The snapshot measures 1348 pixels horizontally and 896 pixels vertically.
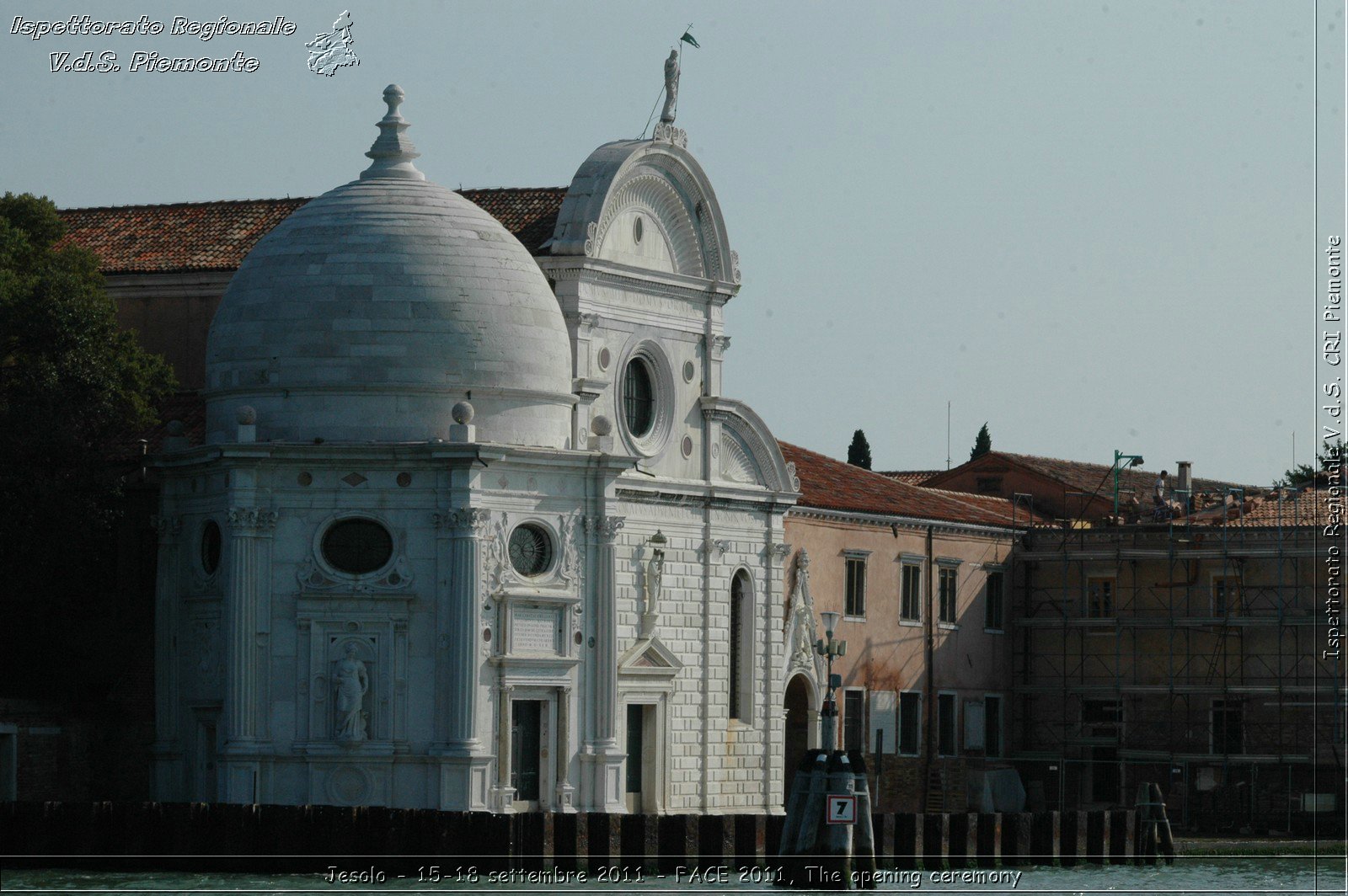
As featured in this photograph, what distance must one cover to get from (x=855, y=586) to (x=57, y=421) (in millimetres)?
17255

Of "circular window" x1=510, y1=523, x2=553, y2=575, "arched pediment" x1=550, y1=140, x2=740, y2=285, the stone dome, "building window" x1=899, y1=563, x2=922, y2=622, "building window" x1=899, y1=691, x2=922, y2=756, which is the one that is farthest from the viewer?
"building window" x1=899, y1=563, x2=922, y2=622

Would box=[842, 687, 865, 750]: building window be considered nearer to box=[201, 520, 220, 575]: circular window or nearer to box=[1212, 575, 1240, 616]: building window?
box=[1212, 575, 1240, 616]: building window

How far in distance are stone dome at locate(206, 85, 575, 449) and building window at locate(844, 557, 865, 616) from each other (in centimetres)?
1224

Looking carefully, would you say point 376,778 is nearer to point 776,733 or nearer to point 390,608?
point 390,608

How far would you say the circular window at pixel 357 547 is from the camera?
4491cm

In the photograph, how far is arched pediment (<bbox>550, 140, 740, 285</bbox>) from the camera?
49375 mm

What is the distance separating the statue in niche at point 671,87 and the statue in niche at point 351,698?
39.0 feet

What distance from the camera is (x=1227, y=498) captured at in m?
64.4

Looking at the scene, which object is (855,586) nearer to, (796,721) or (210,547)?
(796,721)

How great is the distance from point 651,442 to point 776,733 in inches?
237

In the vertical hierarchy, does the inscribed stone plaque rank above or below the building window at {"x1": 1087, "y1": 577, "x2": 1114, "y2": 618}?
below

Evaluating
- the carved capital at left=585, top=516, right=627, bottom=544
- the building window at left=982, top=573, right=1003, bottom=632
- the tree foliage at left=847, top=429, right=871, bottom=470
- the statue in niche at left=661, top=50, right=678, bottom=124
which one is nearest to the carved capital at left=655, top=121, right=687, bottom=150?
the statue in niche at left=661, top=50, right=678, bottom=124

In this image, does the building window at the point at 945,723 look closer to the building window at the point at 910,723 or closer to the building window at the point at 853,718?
the building window at the point at 910,723

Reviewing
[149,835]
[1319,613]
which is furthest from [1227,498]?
[149,835]
